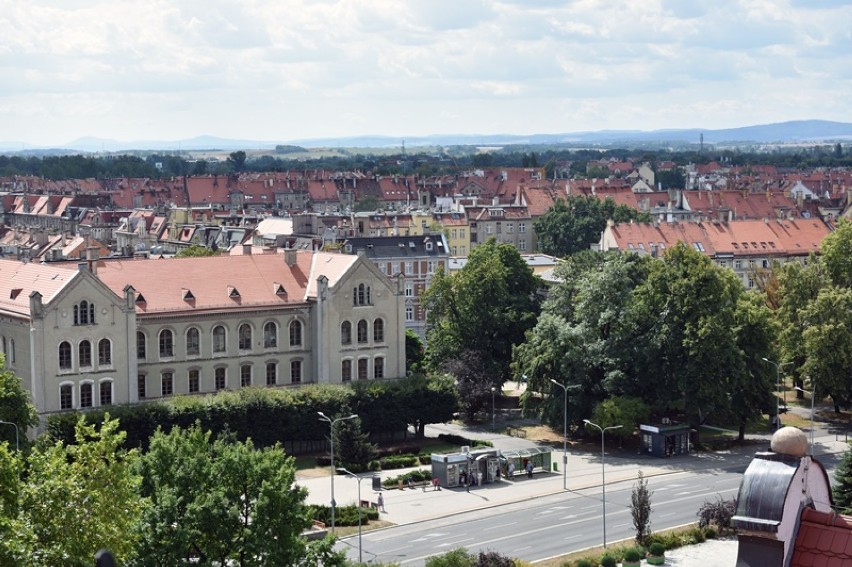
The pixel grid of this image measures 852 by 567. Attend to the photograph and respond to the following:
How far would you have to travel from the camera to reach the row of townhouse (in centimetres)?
17575

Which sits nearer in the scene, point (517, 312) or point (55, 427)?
point (55, 427)

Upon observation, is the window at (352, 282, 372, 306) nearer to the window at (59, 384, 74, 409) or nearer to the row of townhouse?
the window at (59, 384, 74, 409)

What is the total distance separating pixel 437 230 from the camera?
18400 centimetres

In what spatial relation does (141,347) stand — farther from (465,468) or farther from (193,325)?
(465,468)

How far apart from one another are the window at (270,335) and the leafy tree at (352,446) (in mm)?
12548

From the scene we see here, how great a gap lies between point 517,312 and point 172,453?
203 ft

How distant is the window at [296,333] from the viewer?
10494 cm

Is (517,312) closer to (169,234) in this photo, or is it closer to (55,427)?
(55,427)

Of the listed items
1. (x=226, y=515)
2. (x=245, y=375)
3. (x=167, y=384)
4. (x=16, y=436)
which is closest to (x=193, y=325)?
(x=167, y=384)

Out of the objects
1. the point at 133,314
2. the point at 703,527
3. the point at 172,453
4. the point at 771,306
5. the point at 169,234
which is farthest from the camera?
the point at 169,234

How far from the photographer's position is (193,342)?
100688 mm

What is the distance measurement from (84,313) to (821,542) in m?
71.7

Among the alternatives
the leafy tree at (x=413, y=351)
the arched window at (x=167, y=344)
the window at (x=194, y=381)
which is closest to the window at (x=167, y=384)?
the window at (x=194, y=381)

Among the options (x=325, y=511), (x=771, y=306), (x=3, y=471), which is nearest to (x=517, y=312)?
(x=771, y=306)
